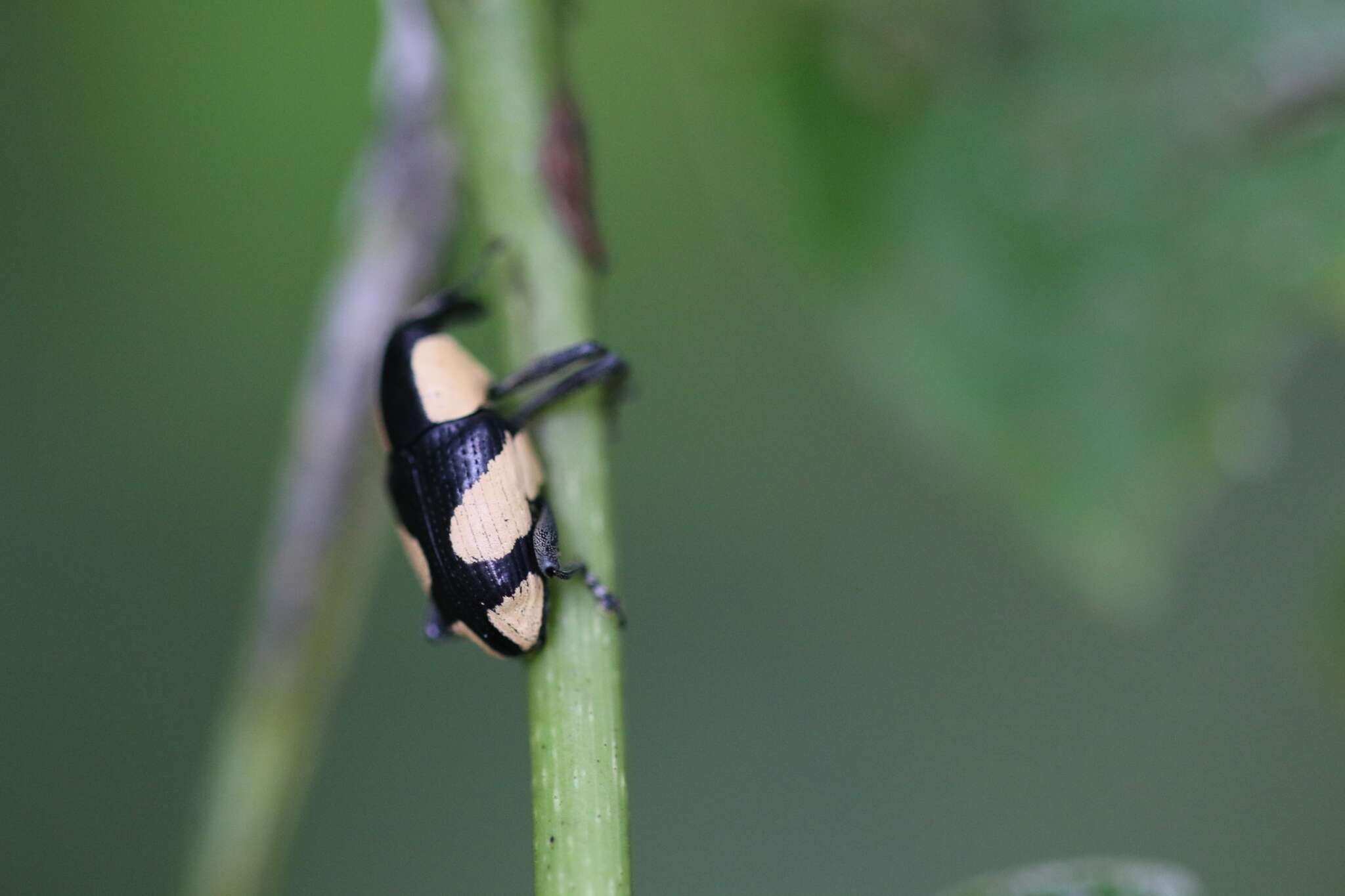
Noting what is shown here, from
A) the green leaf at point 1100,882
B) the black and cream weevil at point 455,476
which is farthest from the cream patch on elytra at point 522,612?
the green leaf at point 1100,882

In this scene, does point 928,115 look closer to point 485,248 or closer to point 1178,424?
point 1178,424

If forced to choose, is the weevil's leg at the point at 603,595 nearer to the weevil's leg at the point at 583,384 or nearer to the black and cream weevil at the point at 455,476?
the weevil's leg at the point at 583,384

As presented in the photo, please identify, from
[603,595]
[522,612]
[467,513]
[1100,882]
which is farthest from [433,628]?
[1100,882]

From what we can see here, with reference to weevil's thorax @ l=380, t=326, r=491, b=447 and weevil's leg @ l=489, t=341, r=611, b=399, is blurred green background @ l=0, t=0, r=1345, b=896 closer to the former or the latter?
weevil's thorax @ l=380, t=326, r=491, b=447

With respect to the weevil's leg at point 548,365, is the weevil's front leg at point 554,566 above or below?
below

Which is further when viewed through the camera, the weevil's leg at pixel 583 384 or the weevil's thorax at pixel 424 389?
the weevil's thorax at pixel 424 389

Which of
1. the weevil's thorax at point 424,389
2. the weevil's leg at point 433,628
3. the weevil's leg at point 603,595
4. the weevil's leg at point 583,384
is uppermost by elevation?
the weevil's thorax at point 424,389
